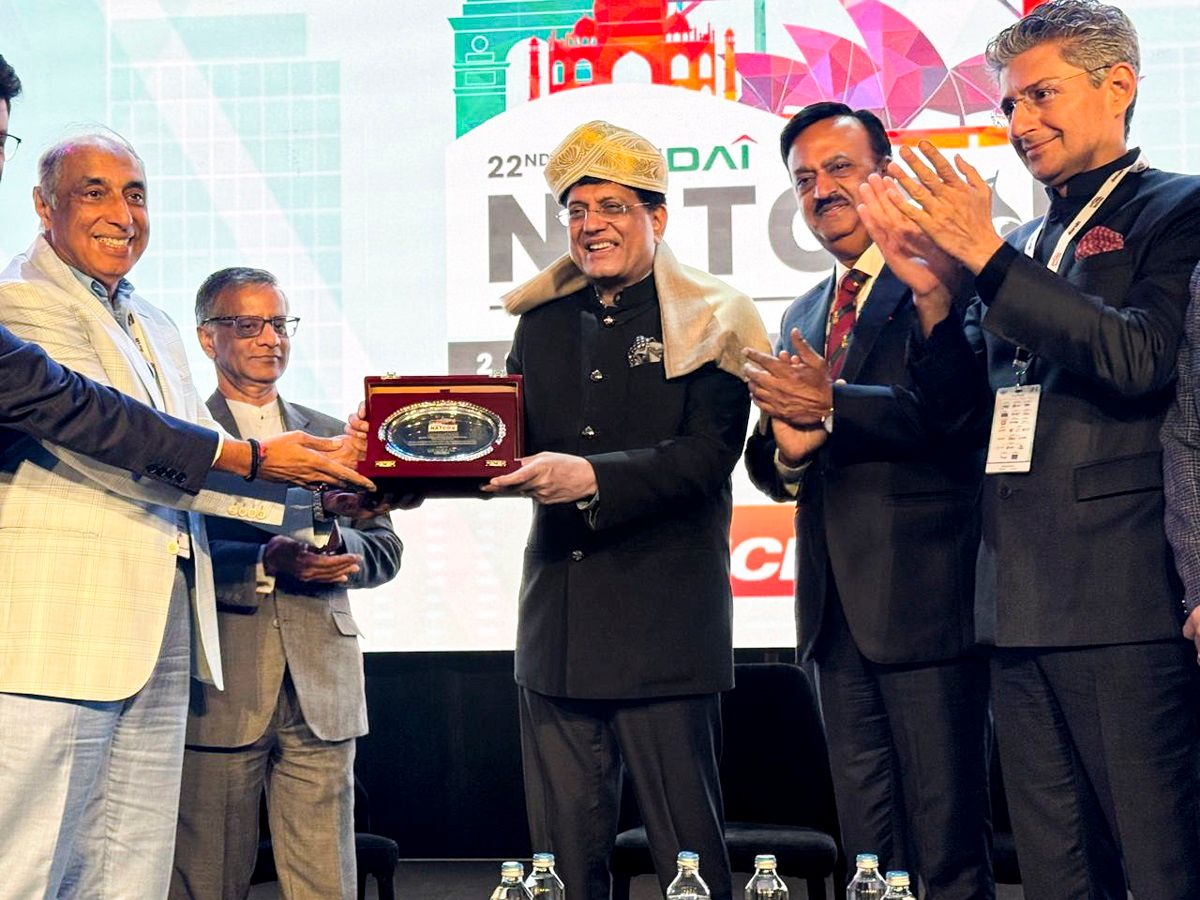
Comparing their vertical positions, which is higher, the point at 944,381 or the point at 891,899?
the point at 944,381

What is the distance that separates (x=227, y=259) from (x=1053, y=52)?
3.46m

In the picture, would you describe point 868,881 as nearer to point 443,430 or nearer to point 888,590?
point 888,590

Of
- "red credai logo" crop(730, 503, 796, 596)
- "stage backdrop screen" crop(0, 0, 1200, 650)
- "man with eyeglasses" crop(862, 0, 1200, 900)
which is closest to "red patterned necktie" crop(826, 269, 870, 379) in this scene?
"man with eyeglasses" crop(862, 0, 1200, 900)

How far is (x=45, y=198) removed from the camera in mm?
3004

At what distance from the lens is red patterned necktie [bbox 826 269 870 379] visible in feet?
10.5

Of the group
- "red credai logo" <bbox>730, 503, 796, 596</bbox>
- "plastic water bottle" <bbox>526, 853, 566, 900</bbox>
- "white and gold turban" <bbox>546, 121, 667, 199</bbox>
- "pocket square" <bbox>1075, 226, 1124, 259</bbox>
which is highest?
"white and gold turban" <bbox>546, 121, 667, 199</bbox>

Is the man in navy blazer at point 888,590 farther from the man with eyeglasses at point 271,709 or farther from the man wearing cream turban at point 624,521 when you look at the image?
the man with eyeglasses at point 271,709

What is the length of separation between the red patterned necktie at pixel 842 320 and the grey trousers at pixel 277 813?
5.26 feet

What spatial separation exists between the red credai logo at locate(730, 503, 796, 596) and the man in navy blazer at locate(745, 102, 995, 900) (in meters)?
1.82

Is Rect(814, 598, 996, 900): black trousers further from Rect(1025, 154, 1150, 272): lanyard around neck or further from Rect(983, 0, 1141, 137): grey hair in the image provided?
Rect(983, 0, 1141, 137): grey hair

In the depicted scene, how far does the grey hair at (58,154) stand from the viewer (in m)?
2.98

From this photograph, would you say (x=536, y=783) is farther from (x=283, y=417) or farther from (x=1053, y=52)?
(x=1053, y=52)

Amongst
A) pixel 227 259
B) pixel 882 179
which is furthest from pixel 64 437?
pixel 227 259

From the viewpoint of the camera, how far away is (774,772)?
424 centimetres
